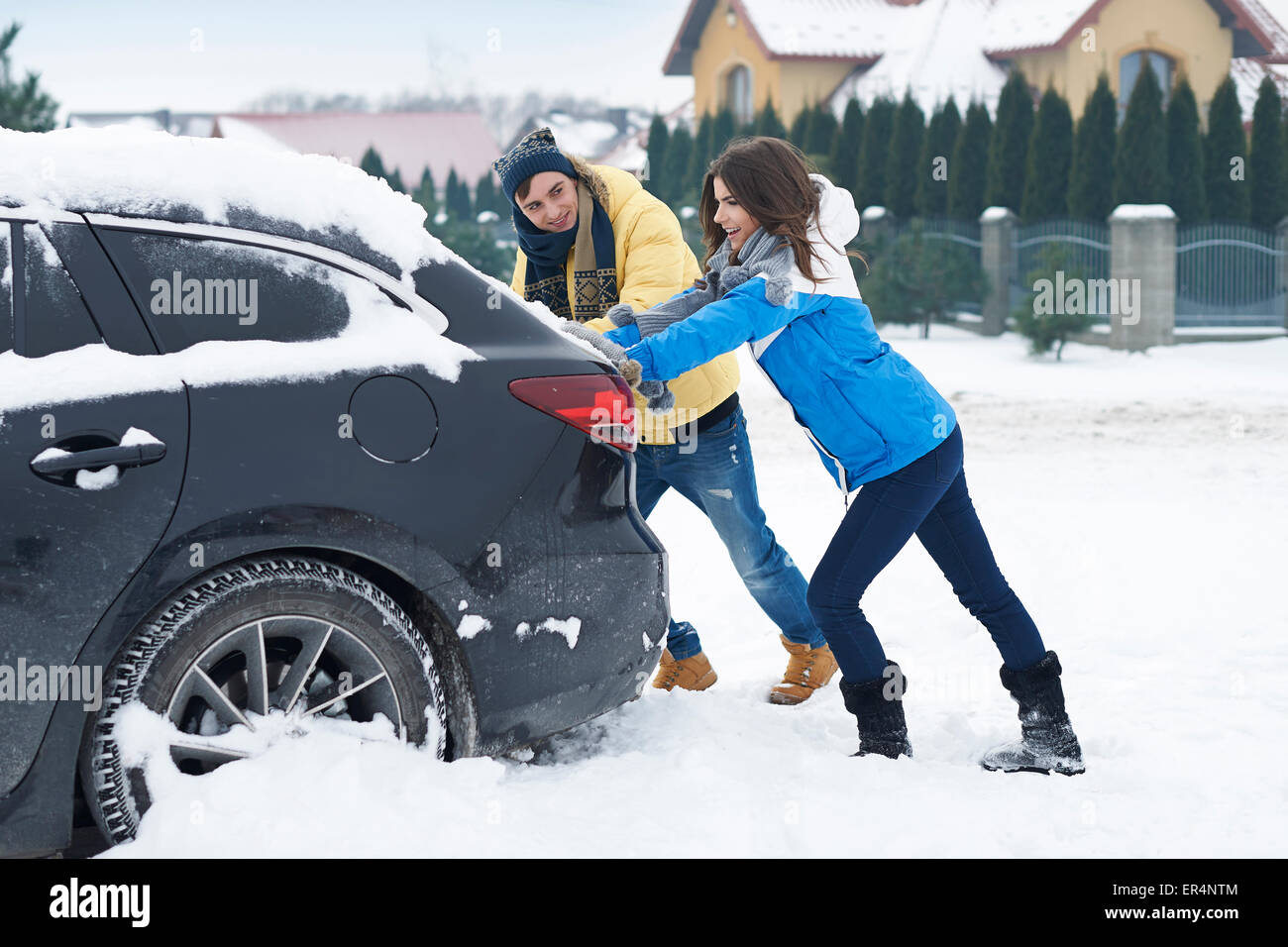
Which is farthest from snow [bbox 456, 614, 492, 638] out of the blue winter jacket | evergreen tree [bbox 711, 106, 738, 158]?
evergreen tree [bbox 711, 106, 738, 158]

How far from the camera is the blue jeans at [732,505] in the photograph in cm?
435

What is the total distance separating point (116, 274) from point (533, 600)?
3.83 ft

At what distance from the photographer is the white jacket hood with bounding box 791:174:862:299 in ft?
11.5

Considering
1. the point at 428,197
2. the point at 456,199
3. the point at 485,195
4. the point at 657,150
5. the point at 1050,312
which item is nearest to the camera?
the point at 1050,312

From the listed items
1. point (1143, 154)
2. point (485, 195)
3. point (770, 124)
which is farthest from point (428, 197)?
point (1143, 154)

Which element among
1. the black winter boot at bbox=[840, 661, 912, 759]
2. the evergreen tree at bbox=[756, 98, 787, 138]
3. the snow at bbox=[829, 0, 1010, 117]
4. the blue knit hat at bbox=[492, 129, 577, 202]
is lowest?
the black winter boot at bbox=[840, 661, 912, 759]

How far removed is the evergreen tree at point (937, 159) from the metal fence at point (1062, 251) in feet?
6.59

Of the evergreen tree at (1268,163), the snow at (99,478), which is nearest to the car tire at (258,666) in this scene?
the snow at (99,478)

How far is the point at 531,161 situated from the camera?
13.0 feet

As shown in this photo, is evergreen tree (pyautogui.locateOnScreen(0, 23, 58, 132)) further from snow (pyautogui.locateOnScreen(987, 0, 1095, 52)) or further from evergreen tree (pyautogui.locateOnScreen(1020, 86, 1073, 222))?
snow (pyautogui.locateOnScreen(987, 0, 1095, 52))

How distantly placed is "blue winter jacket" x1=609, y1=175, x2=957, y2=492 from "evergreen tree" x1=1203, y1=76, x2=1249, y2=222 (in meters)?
18.0

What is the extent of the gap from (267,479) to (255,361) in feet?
0.87

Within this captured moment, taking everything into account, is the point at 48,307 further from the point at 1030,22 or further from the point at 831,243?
the point at 1030,22
